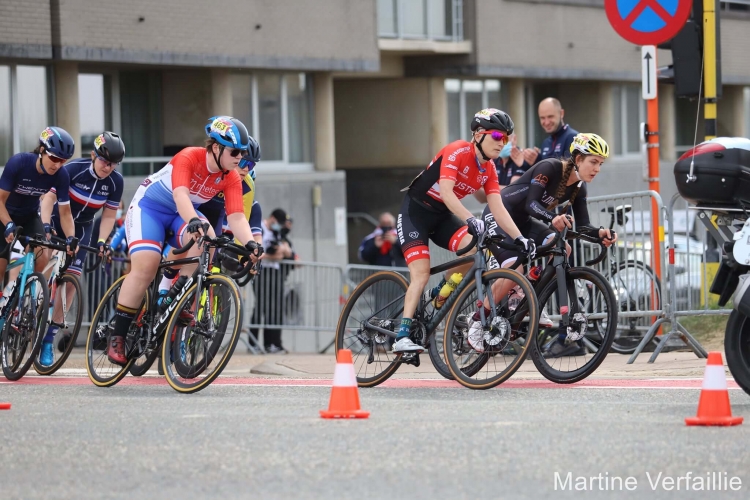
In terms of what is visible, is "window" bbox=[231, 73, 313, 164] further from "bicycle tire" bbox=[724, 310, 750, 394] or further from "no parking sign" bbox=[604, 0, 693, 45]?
"bicycle tire" bbox=[724, 310, 750, 394]

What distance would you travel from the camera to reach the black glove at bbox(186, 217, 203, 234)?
8.98 meters

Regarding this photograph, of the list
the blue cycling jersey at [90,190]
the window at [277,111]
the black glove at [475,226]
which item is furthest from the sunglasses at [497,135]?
the window at [277,111]

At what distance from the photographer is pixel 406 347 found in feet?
30.6

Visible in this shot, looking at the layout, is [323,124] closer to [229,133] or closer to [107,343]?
[107,343]

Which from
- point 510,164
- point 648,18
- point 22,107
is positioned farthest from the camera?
point 22,107

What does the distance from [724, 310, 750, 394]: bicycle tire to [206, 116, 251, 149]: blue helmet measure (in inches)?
135

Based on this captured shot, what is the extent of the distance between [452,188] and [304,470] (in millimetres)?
3442

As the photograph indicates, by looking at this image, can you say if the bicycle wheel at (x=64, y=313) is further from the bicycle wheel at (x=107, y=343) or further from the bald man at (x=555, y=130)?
the bald man at (x=555, y=130)

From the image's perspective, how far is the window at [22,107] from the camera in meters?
21.4

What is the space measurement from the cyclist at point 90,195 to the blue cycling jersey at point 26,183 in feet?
0.25

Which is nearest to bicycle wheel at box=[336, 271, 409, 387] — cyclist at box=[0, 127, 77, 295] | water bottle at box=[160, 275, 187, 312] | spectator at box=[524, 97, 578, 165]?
water bottle at box=[160, 275, 187, 312]

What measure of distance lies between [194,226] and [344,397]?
1.84 metres

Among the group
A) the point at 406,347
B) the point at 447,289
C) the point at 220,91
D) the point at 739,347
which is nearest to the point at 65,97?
the point at 220,91

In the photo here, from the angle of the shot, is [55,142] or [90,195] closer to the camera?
[55,142]
